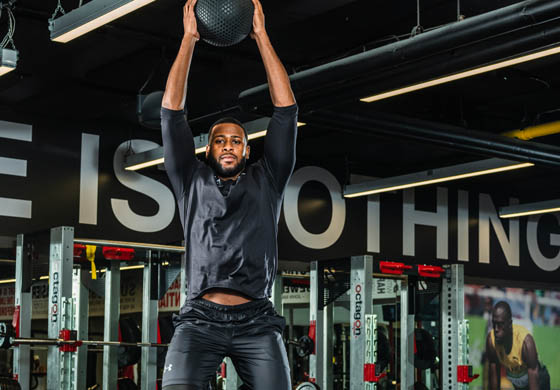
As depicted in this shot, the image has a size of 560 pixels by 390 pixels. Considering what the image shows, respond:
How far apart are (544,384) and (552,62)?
7253 millimetres

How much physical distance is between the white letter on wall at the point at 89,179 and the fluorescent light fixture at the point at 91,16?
11.6 ft

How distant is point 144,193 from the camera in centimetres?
899

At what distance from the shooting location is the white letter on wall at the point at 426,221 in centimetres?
1092

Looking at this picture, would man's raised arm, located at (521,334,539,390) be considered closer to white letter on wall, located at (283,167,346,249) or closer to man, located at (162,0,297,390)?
white letter on wall, located at (283,167,346,249)

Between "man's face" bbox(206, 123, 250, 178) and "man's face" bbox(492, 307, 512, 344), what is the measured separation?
11005 mm

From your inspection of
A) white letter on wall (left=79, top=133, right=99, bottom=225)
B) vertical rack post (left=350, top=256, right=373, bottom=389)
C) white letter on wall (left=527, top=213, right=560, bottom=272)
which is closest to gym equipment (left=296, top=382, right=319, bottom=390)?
vertical rack post (left=350, top=256, right=373, bottom=389)

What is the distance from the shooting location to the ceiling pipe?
7.02m

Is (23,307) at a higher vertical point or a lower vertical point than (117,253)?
lower

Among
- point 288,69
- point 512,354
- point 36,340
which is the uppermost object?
point 288,69

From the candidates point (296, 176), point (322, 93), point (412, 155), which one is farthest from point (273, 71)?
point (412, 155)

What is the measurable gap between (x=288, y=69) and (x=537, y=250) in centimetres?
622

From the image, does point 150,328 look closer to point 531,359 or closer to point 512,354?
point 512,354

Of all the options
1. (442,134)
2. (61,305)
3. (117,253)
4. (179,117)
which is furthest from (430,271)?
(179,117)

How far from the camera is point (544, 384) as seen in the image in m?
13.1
